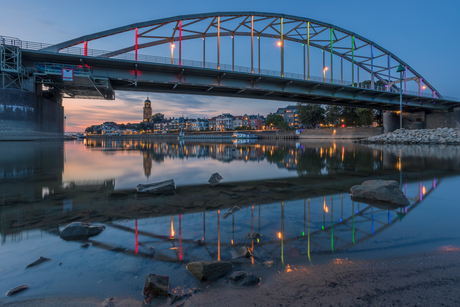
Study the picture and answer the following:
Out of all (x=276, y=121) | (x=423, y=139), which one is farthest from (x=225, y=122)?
(x=423, y=139)

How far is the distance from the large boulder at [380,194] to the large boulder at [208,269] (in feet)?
14.1

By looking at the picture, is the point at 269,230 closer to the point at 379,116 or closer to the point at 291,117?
the point at 379,116

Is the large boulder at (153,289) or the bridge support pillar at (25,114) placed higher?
the bridge support pillar at (25,114)

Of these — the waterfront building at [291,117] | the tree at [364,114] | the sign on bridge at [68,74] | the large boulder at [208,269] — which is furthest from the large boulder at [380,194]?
the waterfront building at [291,117]

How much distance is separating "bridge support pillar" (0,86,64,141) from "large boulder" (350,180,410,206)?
3962 cm

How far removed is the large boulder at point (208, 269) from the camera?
2428 mm

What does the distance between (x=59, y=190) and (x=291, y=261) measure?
7216 millimetres

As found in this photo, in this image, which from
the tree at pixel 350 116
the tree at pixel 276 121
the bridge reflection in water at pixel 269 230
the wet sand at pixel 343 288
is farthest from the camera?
the tree at pixel 276 121

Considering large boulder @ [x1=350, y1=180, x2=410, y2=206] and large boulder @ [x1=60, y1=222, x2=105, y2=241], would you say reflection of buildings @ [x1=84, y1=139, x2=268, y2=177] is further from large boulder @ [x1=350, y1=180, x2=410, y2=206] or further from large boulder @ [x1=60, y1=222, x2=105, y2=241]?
large boulder @ [x1=350, y1=180, x2=410, y2=206]

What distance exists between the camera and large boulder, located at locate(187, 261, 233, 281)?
2428 mm

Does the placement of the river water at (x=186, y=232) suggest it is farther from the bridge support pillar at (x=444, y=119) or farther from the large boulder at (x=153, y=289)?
the bridge support pillar at (x=444, y=119)

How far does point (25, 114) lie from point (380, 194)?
40911 millimetres

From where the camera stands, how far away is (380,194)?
547 cm

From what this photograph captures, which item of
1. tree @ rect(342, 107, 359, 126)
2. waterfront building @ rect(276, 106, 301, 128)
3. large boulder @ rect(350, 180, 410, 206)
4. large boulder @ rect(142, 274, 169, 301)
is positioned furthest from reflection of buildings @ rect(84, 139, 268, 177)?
waterfront building @ rect(276, 106, 301, 128)
